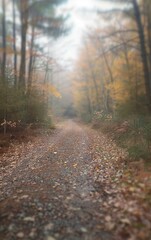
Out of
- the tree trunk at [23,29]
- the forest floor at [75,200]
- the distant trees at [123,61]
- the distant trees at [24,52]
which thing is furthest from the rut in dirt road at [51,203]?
the tree trunk at [23,29]

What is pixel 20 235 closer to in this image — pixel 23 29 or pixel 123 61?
pixel 23 29

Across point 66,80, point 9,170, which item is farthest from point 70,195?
point 66,80

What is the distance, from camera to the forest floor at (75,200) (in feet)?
12.9

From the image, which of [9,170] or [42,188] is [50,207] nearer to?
[42,188]

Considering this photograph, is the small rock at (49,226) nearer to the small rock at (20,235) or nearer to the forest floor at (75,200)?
the forest floor at (75,200)

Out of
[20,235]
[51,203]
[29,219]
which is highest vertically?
[51,203]

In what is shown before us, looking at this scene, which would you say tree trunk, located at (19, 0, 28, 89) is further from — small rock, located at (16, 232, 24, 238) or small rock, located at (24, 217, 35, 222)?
small rock, located at (16, 232, 24, 238)

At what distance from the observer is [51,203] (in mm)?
4992

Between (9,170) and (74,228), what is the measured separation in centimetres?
434

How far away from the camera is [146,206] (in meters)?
4.32

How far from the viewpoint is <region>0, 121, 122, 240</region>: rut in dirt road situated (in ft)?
13.0

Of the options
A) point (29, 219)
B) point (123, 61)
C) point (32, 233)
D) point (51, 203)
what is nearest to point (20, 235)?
point (32, 233)

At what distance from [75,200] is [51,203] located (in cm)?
55

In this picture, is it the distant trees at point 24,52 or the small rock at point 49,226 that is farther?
the distant trees at point 24,52
